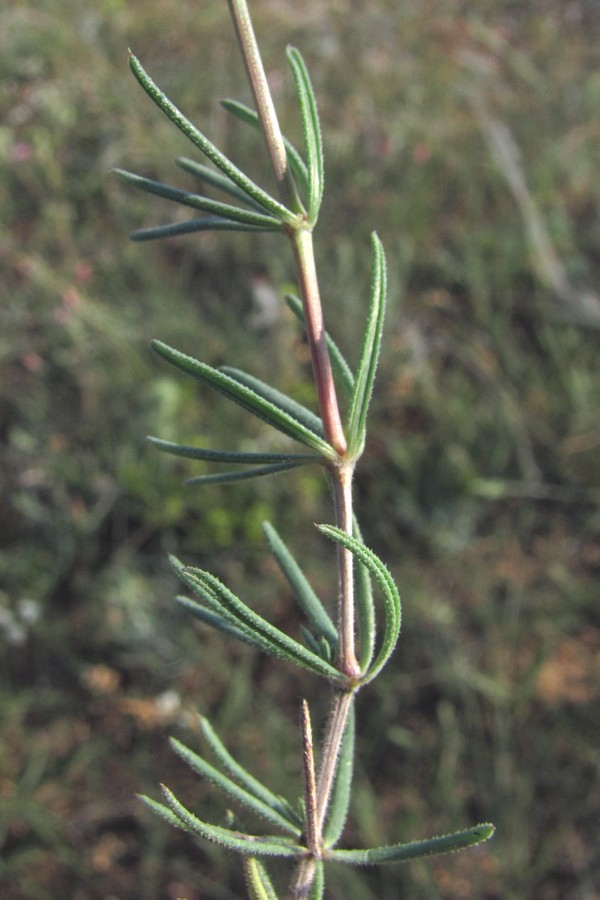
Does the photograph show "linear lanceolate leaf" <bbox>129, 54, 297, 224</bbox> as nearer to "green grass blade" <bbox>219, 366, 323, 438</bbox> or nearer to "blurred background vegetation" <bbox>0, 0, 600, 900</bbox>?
"green grass blade" <bbox>219, 366, 323, 438</bbox>

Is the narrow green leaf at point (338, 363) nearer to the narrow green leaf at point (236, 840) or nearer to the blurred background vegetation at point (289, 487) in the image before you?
the narrow green leaf at point (236, 840)

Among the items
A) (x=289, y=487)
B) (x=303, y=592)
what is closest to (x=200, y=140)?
(x=303, y=592)

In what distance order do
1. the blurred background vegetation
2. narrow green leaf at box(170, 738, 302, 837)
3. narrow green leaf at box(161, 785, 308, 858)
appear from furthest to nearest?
the blurred background vegetation → narrow green leaf at box(170, 738, 302, 837) → narrow green leaf at box(161, 785, 308, 858)

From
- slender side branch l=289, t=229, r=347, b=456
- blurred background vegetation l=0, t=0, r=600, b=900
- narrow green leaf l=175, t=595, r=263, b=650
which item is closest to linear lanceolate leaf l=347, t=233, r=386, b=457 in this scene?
slender side branch l=289, t=229, r=347, b=456

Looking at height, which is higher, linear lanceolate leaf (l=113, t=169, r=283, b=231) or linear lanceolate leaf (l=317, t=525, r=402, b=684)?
linear lanceolate leaf (l=113, t=169, r=283, b=231)

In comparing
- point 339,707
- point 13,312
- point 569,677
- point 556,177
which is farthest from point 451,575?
point 339,707

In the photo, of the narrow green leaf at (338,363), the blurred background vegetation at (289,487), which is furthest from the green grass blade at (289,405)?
the blurred background vegetation at (289,487)

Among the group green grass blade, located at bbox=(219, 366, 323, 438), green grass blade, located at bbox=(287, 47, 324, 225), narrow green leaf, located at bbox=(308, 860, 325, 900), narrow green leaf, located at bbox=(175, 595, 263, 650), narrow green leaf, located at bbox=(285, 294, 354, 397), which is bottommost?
narrow green leaf, located at bbox=(308, 860, 325, 900)
